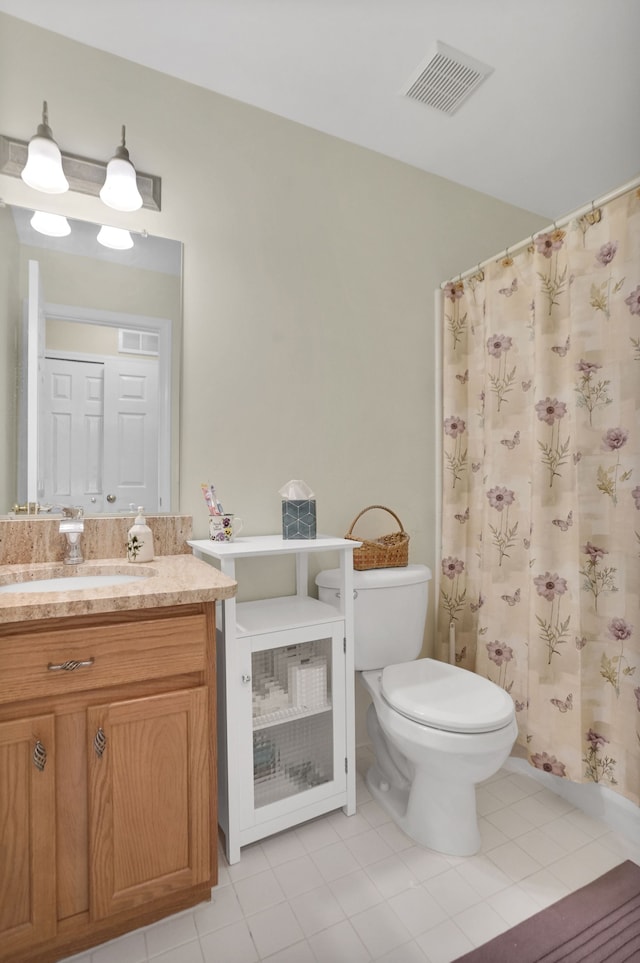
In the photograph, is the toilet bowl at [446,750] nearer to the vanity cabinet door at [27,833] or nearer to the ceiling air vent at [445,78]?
the vanity cabinet door at [27,833]

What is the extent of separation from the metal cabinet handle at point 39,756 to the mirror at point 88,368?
2.34 feet

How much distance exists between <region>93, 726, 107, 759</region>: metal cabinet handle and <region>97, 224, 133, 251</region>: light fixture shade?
1.44 m

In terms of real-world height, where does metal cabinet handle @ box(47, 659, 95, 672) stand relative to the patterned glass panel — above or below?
above

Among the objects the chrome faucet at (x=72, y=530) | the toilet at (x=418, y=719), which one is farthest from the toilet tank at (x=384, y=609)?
the chrome faucet at (x=72, y=530)

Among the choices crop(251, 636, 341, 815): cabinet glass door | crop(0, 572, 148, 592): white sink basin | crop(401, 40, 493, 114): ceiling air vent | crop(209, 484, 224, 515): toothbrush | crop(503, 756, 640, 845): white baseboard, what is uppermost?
crop(401, 40, 493, 114): ceiling air vent

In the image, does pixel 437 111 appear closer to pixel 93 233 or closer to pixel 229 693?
pixel 93 233

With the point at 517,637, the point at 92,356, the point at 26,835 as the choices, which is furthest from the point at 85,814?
the point at 517,637

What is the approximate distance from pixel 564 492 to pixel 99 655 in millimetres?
1477

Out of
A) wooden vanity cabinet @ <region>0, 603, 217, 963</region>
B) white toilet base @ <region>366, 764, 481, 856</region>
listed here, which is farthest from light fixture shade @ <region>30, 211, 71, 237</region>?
white toilet base @ <region>366, 764, 481, 856</region>

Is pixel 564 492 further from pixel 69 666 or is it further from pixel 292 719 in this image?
pixel 69 666

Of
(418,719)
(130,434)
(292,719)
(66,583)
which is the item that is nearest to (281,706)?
(292,719)

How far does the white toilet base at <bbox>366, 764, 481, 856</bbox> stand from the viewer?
1.44 metres

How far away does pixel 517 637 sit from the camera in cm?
183

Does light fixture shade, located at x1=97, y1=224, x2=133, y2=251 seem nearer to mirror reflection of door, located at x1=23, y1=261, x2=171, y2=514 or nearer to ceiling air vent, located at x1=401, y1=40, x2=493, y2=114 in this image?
mirror reflection of door, located at x1=23, y1=261, x2=171, y2=514
